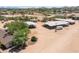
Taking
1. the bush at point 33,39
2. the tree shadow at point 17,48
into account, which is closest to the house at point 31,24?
the bush at point 33,39

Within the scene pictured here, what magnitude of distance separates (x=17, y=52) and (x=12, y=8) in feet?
2.24

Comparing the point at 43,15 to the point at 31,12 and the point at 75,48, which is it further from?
the point at 75,48

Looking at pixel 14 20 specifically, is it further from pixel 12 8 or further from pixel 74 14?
pixel 74 14

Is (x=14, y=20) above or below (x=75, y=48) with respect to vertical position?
above

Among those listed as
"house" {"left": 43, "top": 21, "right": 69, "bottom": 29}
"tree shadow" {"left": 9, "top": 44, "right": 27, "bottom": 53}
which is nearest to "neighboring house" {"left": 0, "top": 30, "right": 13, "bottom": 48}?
"tree shadow" {"left": 9, "top": 44, "right": 27, "bottom": 53}

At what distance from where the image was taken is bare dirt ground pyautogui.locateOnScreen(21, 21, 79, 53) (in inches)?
83.7

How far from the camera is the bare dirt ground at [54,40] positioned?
83.7 inches

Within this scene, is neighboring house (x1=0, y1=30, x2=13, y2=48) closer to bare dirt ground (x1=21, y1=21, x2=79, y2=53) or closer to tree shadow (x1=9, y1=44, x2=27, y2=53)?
tree shadow (x1=9, y1=44, x2=27, y2=53)

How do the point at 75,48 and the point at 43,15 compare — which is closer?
the point at 75,48

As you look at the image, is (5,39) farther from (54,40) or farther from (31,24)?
(54,40)

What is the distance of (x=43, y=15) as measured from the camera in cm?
230
